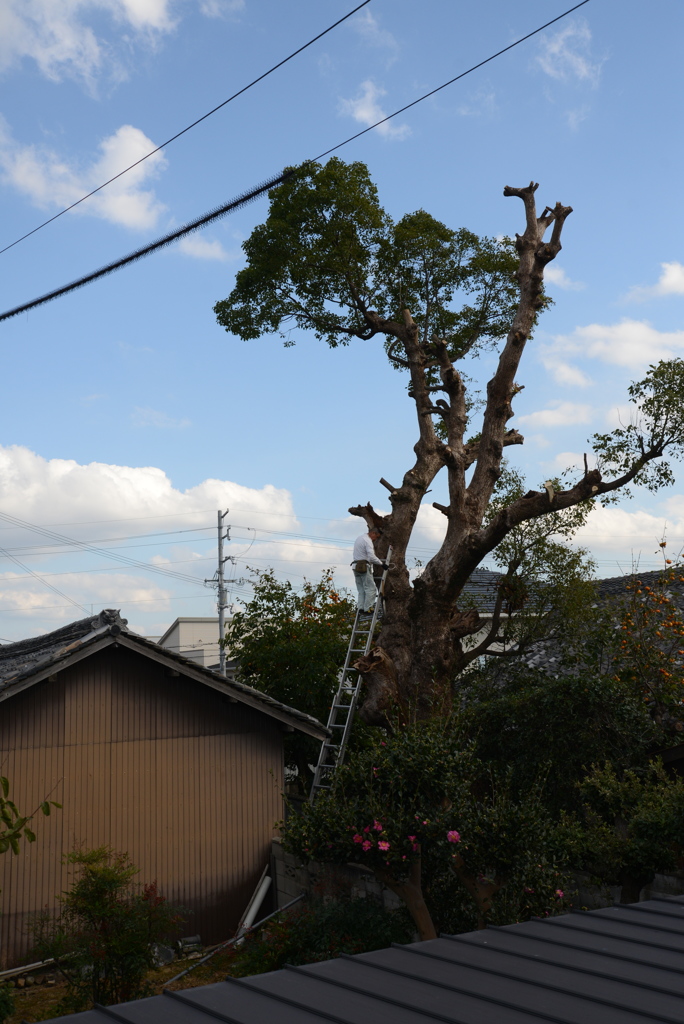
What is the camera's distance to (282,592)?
53.5 feet

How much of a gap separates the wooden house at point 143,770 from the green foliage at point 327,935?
90.0 inches

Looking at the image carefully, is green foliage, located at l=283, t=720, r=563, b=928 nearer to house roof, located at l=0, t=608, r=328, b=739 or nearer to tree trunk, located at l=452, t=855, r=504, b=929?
tree trunk, located at l=452, t=855, r=504, b=929

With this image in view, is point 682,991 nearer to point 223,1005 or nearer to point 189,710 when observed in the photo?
point 223,1005

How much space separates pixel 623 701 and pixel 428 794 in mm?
3990

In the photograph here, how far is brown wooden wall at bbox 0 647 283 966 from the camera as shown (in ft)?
37.8

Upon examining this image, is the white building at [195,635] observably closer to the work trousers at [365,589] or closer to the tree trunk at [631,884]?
the work trousers at [365,589]

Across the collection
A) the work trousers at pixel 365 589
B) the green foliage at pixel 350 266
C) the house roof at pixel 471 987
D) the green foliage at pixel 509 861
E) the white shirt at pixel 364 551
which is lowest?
the green foliage at pixel 509 861

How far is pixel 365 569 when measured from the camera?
13.6 meters

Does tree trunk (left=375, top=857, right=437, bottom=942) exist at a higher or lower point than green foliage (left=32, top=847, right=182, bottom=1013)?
higher

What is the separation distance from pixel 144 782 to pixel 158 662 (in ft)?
5.80

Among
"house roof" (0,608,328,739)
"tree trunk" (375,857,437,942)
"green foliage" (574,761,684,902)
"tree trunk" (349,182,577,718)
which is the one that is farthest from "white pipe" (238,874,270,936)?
"green foliage" (574,761,684,902)

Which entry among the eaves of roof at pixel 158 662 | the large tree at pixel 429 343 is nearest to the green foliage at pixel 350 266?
the large tree at pixel 429 343

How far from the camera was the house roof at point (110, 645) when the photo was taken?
11484 mm

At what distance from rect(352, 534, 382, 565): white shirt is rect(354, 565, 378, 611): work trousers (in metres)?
0.31
